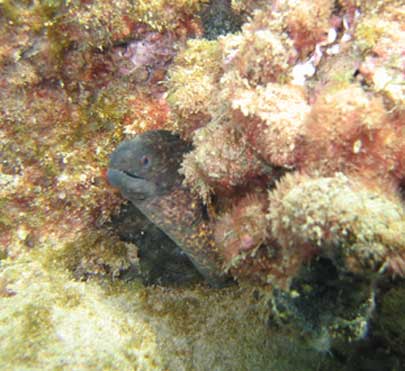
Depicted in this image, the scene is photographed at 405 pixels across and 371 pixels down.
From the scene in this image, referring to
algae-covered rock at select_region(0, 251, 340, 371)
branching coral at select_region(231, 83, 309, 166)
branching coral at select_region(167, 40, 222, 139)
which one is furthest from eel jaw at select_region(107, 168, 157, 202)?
branching coral at select_region(231, 83, 309, 166)

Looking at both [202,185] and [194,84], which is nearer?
[202,185]

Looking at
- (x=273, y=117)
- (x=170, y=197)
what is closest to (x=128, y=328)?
(x=170, y=197)

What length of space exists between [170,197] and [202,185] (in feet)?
2.71

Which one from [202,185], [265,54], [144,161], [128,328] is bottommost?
[128,328]

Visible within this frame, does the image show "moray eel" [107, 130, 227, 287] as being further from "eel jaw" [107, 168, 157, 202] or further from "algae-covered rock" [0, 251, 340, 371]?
"algae-covered rock" [0, 251, 340, 371]

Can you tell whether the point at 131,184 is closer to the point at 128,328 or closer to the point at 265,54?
the point at 128,328

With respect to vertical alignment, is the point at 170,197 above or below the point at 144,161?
below

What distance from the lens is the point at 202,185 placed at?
2.27 metres

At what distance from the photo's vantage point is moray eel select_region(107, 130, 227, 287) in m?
2.93

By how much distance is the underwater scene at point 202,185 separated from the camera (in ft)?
5.56

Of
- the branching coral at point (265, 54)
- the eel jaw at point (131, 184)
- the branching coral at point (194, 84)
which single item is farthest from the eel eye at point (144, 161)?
the branching coral at point (265, 54)

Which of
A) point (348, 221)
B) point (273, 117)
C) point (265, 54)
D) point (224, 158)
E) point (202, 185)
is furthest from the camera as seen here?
point (202, 185)

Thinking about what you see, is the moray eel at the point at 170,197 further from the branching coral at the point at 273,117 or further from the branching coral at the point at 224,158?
the branching coral at the point at 273,117

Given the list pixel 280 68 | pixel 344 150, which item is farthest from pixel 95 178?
pixel 344 150
